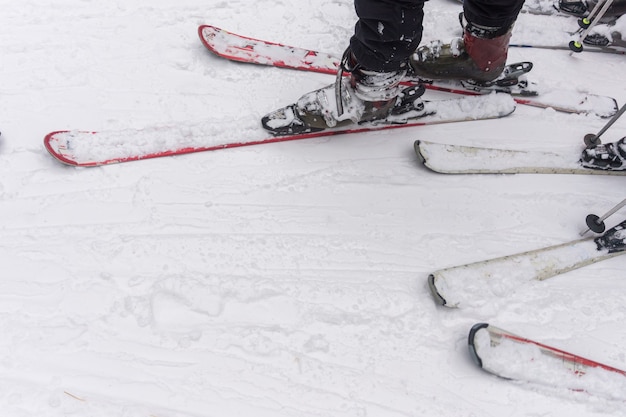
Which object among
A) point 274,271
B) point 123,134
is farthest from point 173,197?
point 274,271

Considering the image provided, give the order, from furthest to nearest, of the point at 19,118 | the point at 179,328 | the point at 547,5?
the point at 547,5 < the point at 19,118 < the point at 179,328

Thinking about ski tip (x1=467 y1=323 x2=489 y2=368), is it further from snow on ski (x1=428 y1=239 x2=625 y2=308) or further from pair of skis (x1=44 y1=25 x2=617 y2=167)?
pair of skis (x1=44 y1=25 x2=617 y2=167)

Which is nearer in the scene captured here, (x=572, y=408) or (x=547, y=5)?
(x=572, y=408)

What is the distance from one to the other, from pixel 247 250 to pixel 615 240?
1.66 m

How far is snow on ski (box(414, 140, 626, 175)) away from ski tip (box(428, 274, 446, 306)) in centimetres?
58

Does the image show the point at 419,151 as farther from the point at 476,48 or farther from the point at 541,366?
the point at 541,366

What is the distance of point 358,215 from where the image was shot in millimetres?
2088

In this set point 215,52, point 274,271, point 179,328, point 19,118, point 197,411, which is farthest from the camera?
point 215,52

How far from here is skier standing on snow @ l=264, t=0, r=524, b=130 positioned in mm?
1681

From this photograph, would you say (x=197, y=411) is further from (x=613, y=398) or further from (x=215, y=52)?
→ (x=215, y=52)

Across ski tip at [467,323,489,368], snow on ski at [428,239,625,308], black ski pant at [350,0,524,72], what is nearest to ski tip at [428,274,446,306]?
snow on ski at [428,239,625,308]

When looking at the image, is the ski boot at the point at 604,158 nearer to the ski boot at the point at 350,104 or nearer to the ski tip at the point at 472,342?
the ski boot at the point at 350,104

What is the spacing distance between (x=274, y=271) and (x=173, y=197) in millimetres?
610

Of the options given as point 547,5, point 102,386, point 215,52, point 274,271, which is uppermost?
point 547,5
